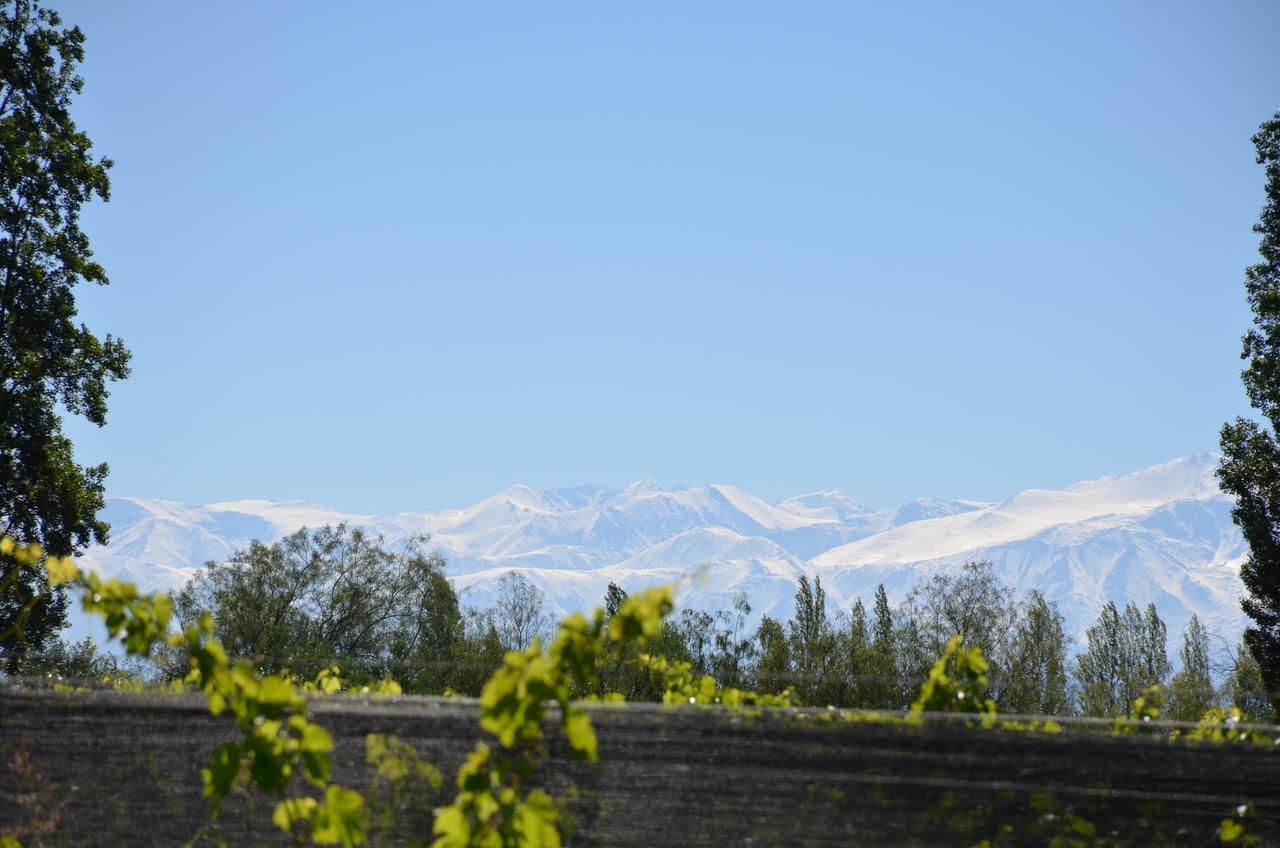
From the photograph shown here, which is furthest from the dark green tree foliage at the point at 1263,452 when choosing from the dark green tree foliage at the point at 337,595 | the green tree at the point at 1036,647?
the dark green tree foliage at the point at 337,595

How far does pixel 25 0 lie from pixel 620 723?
18631 mm

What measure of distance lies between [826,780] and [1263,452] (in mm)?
20154

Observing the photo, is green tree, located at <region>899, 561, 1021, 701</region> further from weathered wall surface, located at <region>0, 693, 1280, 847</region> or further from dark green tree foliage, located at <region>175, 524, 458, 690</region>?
weathered wall surface, located at <region>0, 693, 1280, 847</region>

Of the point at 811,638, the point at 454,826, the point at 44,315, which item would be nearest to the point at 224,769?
the point at 454,826

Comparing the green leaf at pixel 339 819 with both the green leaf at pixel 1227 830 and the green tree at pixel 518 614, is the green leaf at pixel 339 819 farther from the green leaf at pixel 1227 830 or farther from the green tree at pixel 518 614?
the green tree at pixel 518 614

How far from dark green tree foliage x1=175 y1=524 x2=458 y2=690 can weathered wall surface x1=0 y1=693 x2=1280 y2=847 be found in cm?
3051

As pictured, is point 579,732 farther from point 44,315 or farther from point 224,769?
point 44,315

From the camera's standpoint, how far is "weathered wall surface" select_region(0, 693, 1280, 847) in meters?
2.36

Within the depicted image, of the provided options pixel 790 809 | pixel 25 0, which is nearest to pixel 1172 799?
pixel 790 809

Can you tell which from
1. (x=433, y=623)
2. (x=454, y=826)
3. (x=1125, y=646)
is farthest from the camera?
(x=1125, y=646)

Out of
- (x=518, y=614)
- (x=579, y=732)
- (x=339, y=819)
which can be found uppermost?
(x=518, y=614)

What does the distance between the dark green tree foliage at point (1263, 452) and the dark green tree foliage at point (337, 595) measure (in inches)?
835

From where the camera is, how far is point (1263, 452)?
19.8 meters

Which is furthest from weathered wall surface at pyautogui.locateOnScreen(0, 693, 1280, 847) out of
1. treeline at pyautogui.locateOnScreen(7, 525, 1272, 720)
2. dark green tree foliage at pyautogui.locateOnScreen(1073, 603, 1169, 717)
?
dark green tree foliage at pyautogui.locateOnScreen(1073, 603, 1169, 717)
